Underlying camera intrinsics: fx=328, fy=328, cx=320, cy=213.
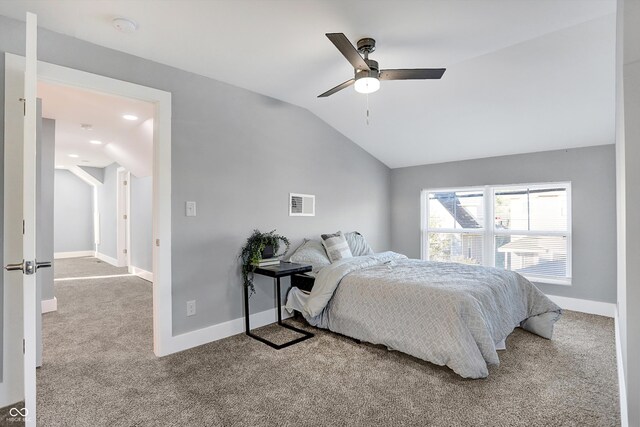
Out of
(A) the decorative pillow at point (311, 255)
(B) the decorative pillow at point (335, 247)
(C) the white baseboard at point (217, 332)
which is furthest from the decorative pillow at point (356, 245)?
(C) the white baseboard at point (217, 332)

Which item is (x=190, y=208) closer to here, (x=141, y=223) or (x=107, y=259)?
(x=141, y=223)

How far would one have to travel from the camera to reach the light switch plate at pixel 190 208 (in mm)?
2955

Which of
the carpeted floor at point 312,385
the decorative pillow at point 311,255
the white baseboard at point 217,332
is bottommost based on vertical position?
the carpeted floor at point 312,385

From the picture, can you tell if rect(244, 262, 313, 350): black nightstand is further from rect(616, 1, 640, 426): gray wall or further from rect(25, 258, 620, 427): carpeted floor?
rect(616, 1, 640, 426): gray wall

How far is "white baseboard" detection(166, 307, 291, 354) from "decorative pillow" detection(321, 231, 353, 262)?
91 centimetres

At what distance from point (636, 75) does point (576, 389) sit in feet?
6.60

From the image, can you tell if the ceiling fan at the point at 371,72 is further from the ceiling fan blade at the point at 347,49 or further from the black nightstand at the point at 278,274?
the black nightstand at the point at 278,274

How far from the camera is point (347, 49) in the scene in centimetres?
211

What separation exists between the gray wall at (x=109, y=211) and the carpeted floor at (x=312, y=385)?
4.56 meters

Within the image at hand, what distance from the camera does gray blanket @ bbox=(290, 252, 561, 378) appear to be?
236cm

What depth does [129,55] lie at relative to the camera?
2631 millimetres

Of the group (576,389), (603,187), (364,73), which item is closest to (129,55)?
(364,73)

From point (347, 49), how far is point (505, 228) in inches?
147

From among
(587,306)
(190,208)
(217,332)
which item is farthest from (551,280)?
(190,208)
